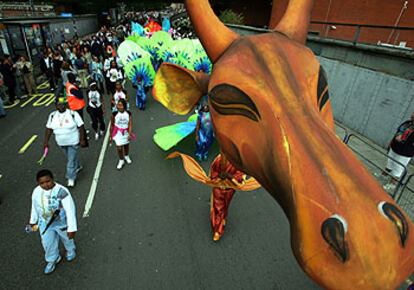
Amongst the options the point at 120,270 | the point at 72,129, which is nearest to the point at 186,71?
the point at 120,270

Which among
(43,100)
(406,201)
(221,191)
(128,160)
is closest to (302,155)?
(221,191)

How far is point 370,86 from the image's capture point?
7746 millimetres

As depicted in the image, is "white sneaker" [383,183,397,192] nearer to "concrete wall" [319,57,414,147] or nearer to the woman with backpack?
"concrete wall" [319,57,414,147]

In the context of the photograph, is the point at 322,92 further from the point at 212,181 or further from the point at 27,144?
the point at 27,144

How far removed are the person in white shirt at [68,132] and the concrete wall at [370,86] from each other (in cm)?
801

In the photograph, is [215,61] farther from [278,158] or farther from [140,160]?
[140,160]

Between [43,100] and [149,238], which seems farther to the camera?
[43,100]

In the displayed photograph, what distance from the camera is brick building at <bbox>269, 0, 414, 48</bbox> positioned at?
10.5 meters

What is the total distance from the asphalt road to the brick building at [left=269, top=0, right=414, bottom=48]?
9.90 meters

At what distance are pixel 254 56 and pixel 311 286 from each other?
3472 millimetres

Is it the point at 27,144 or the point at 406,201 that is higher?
the point at 406,201

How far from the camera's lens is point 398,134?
528 cm

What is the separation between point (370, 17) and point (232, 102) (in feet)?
47.7

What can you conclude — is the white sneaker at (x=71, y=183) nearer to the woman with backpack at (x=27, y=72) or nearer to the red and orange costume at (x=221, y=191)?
the red and orange costume at (x=221, y=191)
